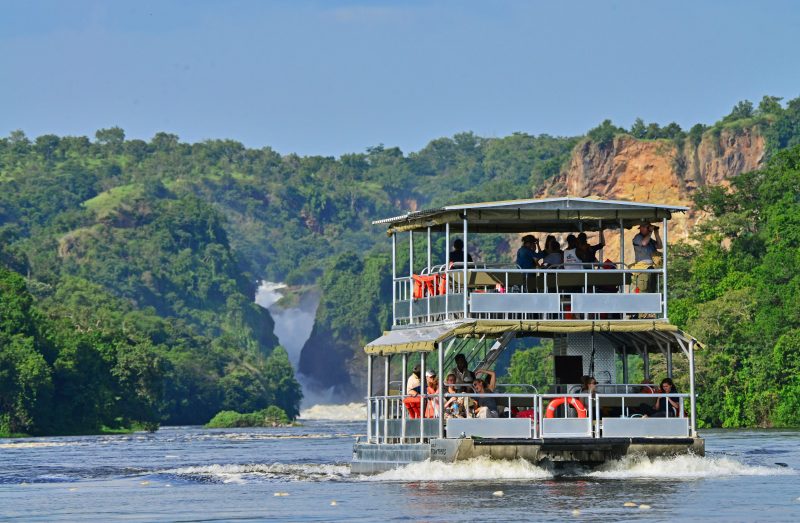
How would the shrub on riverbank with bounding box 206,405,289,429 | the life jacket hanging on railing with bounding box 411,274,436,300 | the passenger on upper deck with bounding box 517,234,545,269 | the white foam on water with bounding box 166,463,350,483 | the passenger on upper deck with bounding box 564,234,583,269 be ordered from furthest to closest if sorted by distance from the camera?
the shrub on riverbank with bounding box 206,405,289,429
the white foam on water with bounding box 166,463,350,483
the life jacket hanging on railing with bounding box 411,274,436,300
the passenger on upper deck with bounding box 564,234,583,269
the passenger on upper deck with bounding box 517,234,545,269

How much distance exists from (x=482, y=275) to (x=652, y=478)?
19.2 feet

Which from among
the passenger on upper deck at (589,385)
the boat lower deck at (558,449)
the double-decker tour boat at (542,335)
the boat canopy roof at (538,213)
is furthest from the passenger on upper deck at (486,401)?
the boat canopy roof at (538,213)

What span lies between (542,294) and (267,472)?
37.5 ft

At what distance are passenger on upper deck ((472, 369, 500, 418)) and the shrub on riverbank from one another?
105 meters

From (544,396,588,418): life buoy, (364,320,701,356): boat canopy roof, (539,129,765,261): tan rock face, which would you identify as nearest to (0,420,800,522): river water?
(544,396,588,418): life buoy

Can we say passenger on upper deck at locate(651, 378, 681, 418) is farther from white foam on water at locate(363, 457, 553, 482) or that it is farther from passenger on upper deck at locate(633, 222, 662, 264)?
passenger on upper deck at locate(633, 222, 662, 264)

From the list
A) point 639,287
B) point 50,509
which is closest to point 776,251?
point 639,287

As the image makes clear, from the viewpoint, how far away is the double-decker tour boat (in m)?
39.0

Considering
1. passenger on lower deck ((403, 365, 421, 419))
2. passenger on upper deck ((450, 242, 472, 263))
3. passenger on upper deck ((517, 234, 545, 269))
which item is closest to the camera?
passenger on lower deck ((403, 365, 421, 419))

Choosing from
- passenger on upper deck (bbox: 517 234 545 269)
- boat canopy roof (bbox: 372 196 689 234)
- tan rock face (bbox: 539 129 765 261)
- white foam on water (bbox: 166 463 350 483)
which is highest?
tan rock face (bbox: 539 129 765 261)

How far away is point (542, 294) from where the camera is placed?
132 ft

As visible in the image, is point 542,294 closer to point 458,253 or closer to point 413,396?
point 458,253

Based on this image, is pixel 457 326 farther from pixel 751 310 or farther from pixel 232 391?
pixel 232 391

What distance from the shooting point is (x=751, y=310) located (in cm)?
10056
